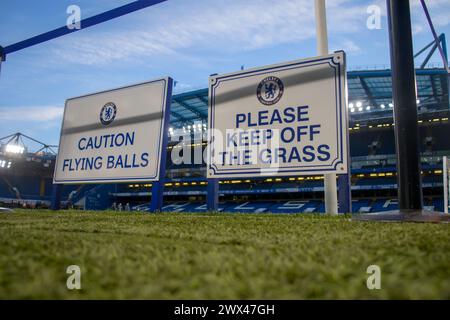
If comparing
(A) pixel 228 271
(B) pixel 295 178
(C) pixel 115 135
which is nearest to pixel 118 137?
(C) pixel 115 135

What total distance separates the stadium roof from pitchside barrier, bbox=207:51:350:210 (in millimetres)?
18940

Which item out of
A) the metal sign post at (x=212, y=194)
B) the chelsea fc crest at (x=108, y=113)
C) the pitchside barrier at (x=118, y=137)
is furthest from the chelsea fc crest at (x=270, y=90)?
the chelsea fc crest at (x=108, y=113)

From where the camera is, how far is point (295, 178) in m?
19.1

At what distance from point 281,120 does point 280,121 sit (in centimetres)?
1

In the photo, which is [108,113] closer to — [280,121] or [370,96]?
[280,121]

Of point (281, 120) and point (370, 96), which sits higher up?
point (370, 96)

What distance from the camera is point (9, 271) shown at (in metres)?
0.55

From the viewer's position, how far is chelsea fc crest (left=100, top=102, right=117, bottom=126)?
4.23 metres

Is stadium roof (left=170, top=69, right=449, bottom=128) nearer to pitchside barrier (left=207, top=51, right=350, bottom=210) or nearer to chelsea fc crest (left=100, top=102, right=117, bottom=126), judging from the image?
chelsea fc crest (left=100, top=102, right=117, bottom=126)

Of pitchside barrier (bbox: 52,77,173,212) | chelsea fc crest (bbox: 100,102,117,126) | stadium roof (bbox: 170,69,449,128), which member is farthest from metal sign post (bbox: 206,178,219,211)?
stadium roof (bbox: 170,69,449,128)

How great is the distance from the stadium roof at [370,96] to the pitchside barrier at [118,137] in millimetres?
17829

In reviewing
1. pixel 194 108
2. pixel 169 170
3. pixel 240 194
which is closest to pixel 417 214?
pixel 240 194
